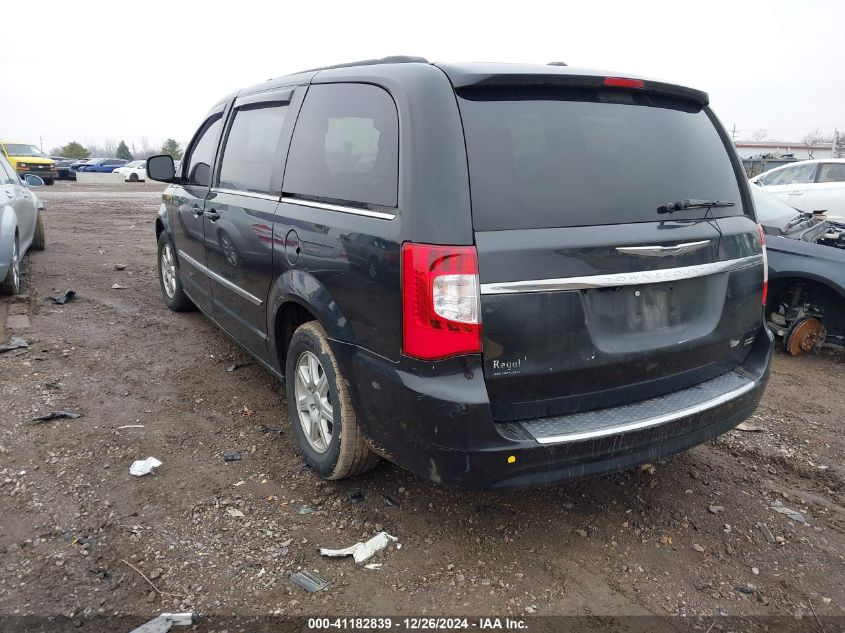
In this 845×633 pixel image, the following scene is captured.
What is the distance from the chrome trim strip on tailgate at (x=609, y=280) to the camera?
2.25m

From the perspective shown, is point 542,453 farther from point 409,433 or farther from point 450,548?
point 450,548

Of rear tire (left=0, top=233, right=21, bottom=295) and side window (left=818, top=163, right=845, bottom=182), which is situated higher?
side window (left=818, top=163, right=845, bottom=182)

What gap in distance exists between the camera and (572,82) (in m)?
2.56

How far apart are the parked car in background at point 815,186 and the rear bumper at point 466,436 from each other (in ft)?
31.2

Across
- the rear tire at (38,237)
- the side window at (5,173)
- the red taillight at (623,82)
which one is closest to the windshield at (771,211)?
the red taillight at (623,82)

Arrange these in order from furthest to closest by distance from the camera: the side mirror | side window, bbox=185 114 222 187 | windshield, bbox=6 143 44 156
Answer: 1. windshield, bbox=6 143 44 156
2. the side mirror
3. side window, bbox=185 114 222 187

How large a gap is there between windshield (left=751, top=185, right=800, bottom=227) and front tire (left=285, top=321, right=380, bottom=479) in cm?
463

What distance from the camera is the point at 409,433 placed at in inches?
96.0

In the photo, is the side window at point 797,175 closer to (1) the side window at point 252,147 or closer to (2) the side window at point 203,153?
(2) the side window at point 203,153

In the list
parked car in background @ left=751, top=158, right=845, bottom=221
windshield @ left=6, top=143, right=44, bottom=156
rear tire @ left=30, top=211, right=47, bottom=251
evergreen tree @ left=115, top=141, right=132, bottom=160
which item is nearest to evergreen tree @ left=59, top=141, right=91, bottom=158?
evergreen tree @ left=115, top=141, right=132, bottom=160

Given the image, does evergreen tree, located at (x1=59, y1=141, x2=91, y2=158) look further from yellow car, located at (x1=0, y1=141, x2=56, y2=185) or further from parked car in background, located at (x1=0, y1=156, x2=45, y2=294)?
parked car in background, located at (x1=0, y1=156, x2=45, y2=294)

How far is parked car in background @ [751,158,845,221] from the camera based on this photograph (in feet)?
33.3

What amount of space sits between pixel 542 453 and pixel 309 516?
4.14 feet

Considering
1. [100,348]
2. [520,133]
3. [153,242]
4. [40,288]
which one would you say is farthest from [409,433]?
[153,242]
